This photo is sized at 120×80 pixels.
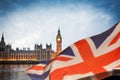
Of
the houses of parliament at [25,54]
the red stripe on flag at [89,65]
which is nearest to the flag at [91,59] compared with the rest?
the red stripe on flag at [89,65]

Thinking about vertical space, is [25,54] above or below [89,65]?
above

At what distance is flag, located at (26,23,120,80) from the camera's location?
98.7 inches

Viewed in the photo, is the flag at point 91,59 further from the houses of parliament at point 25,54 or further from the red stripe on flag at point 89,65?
the houses of parliament at point 25,54

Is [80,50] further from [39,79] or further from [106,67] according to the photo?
[39,79]

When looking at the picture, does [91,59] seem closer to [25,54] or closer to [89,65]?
[89,65]

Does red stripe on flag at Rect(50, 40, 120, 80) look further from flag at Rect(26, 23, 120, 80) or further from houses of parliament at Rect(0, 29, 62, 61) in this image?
houses of parliament at Rect(0, 29, 62, 61)

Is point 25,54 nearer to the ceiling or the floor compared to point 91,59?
nearer to the ceiling

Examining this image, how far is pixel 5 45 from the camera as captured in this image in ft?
525

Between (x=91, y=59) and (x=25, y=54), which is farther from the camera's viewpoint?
(x=25, y=54)

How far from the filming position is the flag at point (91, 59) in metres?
2.51

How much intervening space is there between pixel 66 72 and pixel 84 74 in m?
0.16

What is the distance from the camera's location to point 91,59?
8.75 feet

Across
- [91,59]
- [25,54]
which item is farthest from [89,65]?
[25,54]

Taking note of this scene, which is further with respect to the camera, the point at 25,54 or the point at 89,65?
the point at 25,54
